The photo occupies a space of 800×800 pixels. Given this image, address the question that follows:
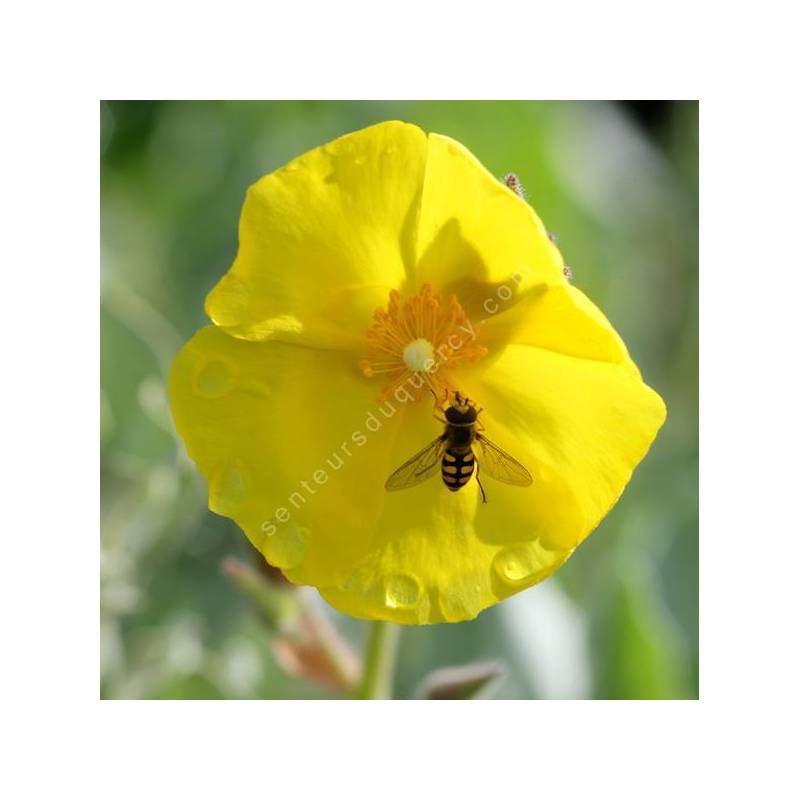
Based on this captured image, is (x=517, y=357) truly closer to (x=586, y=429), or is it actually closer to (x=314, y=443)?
(x=586, y=429)

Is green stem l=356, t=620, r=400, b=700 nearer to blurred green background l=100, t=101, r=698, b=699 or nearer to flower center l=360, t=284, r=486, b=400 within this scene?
blurred green background l=100, t=101, r=698, b=699

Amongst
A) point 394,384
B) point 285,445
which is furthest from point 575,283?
point 285,445

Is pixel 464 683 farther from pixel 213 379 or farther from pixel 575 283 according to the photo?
pixel 575 283

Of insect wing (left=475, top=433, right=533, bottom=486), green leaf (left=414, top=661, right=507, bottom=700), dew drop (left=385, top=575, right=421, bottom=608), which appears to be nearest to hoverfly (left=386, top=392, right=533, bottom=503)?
insect wing (left=475, top=433, right=533, bottom=486)

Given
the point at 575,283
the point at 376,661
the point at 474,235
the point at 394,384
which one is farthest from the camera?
the point at 575,283

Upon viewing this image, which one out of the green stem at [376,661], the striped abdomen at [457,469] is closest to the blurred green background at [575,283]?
the green stem at [376,661]

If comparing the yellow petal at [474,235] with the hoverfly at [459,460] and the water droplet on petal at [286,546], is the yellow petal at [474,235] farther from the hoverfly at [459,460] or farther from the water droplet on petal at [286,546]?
the water droplet on petal at [286,546]

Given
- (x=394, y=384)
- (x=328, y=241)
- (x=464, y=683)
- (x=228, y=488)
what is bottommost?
(x=464, y=683)
